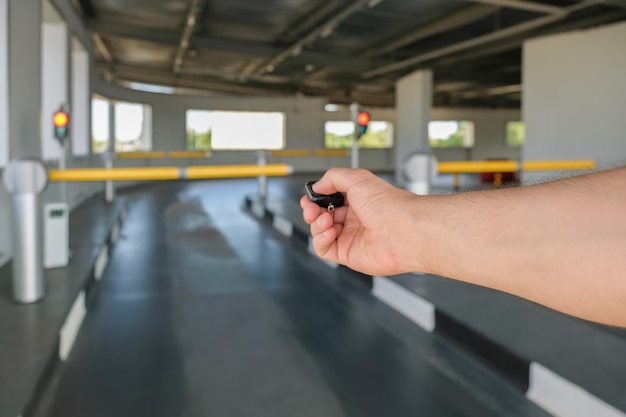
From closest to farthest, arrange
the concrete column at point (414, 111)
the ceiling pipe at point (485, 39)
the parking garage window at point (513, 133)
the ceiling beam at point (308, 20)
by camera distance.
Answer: the ceiling pipe at point (485, 39) → the ceiling beam at point (308, 20) → the concrete column at point (414, 111) → the parking garage window at point (513, 133)

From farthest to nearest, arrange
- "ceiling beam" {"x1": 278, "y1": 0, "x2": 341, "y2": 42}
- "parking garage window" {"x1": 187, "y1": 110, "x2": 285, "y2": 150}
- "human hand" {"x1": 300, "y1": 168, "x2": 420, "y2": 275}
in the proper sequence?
"parking garage window" {"x1": 187, "y1": 110, "x2": 285, "y2": 150} < "ceiling beam" {"x1": 278, "y1": 0, "x2": 341, "y2": 42} < "human hand" {"x1": 300, "y1": 168, "x2": 420, "y2": 275}

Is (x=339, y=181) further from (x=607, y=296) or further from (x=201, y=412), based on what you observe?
(x=201, y=412)

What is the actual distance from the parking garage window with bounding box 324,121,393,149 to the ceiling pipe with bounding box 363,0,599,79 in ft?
16.0

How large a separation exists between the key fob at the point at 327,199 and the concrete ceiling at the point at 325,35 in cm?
662

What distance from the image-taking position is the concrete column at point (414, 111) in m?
11.0

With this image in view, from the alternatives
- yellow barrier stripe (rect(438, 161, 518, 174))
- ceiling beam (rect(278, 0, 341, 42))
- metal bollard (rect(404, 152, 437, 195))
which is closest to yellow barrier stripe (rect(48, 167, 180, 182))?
metal bollard (rect(404, 152, 437, 195))

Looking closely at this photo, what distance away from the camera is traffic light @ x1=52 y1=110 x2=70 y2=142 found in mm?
4273

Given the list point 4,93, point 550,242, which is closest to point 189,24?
point 4,93

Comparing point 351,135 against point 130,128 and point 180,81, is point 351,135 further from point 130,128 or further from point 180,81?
point 130,128

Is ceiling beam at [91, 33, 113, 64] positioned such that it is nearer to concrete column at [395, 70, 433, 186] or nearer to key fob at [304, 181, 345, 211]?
concrete column at [395, 70, 433, 186]

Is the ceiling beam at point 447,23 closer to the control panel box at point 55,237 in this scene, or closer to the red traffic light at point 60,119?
the red traffic light at point 60,119

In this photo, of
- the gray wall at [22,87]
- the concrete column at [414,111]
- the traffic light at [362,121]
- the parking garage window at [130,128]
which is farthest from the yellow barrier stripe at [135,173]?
the parking garage window at [130,128]

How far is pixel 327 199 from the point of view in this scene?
111 cm

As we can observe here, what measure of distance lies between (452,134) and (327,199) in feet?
70.9
